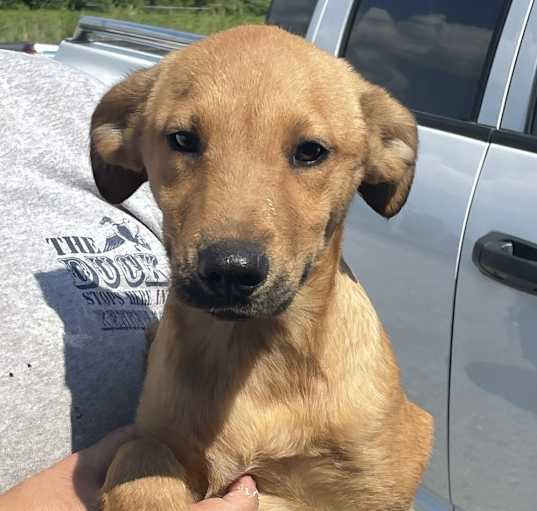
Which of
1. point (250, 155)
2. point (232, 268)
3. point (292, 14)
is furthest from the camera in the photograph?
point (292, 14)

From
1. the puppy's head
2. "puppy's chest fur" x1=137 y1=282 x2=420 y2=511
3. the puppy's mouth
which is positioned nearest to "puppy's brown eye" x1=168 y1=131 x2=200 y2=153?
the puppy's head

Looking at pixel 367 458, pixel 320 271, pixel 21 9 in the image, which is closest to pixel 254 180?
pixel 320 271

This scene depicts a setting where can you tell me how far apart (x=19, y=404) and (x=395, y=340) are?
1406mm

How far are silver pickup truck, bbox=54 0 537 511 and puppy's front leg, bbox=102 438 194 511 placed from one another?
1.05 meters

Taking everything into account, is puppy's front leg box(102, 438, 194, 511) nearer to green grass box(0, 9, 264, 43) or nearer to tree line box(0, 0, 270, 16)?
green grass box(0, 9, 264, 43)

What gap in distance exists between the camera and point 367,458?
2148 mm

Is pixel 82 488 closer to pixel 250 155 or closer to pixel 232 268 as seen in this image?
pixel 232 268

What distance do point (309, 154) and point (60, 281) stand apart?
642mm

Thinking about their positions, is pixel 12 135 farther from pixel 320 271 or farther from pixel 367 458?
pixel 367 458

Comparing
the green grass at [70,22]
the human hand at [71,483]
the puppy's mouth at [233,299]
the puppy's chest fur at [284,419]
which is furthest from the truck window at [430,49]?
the green grass at [70,22]

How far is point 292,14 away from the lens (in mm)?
3604

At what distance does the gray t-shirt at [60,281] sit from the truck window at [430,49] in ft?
3.69

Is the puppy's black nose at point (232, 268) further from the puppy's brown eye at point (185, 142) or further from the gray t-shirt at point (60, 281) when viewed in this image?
the gray t-shirt at point (60, 281)

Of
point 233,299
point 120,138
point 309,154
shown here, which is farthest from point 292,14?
point 233,299
